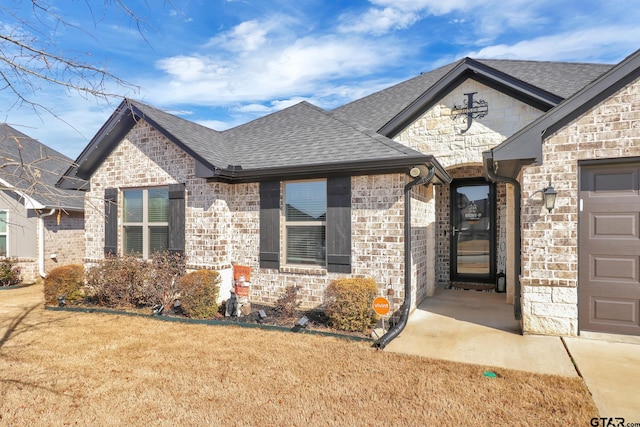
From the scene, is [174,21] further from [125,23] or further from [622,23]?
[622,23]

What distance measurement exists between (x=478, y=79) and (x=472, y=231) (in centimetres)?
414

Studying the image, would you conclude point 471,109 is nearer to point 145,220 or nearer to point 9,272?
point 145,220

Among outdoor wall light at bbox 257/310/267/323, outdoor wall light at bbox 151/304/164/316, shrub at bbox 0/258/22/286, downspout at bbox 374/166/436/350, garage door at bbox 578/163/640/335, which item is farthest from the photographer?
shrub at bbox 0/258/22/286

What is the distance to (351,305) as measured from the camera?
18.8ft

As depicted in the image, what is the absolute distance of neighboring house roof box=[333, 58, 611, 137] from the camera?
7633 mm

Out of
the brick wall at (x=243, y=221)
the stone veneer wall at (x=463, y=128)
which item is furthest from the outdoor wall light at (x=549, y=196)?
the stone veneer wall at (x=463, y=128)

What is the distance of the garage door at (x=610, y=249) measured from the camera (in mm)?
5035

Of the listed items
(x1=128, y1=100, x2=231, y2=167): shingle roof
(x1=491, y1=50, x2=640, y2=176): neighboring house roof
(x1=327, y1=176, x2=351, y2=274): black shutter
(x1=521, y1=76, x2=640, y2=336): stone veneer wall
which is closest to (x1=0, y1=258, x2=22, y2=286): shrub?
(x1=128, y1=100, x2=231, y2=167): shingle roof

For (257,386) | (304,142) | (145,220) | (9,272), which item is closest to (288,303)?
(257,386)

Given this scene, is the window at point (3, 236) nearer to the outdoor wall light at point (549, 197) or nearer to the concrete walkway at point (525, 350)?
the concrete walkway at point (525, 350)

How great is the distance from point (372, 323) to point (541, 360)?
2522 millimetres

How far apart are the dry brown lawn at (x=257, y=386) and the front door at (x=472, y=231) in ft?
19.6

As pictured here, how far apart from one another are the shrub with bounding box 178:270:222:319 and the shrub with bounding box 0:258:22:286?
26.9 ft

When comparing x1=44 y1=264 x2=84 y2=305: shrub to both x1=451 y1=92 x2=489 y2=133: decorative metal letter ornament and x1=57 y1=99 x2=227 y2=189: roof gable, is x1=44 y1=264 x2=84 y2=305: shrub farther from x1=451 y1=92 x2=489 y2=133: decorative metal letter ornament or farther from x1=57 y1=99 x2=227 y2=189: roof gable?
x1=451 y1=92 x2=489 y2=133: decorative metal letter ornament
